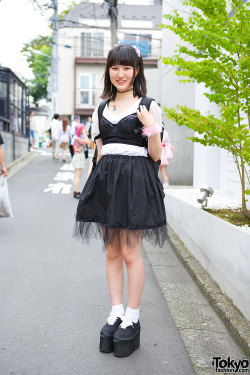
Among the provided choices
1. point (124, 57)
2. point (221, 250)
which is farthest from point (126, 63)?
point (221, 250)

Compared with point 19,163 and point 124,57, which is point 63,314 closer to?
point 124,57

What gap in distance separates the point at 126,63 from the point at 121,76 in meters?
0.09

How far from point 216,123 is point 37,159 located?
56.8 feet

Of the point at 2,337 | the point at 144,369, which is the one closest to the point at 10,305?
the point at 2,337

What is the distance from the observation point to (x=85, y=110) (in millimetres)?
40750

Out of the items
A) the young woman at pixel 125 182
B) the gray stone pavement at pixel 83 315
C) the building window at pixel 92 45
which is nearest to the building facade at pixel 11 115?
the gray stone pavement at pixel 83 315

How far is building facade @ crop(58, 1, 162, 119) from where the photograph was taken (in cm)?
3984

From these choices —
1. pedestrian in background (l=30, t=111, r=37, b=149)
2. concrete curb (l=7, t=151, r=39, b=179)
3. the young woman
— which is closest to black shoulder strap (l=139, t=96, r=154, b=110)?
the young woman

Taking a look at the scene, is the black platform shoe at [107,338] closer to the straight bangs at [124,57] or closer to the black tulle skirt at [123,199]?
the black tulle skirt at [123,199]

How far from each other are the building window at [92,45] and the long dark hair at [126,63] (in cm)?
3821

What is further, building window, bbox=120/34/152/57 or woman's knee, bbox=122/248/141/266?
building window, bbox=120/34/152/57

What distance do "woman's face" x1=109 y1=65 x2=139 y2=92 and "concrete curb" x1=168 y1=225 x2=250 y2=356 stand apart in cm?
176

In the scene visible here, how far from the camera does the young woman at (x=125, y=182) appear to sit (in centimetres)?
301

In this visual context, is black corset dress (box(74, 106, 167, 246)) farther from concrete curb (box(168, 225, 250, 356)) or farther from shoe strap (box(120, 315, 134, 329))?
concrete curb (box(168, 225, 250, 356))
